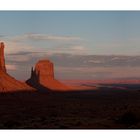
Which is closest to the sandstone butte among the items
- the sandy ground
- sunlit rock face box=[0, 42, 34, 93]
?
sunlit rock face box=[0, 42, 34, 93]

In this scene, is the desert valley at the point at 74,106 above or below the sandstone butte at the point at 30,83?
below

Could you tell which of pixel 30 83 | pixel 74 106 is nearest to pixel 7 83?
pixel 30 83

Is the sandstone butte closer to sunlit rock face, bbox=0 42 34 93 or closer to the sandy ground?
sunlit rock face, bbox=0 42 34 93

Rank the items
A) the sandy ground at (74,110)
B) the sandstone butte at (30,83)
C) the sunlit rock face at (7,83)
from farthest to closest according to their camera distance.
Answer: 1. the sunlit rock face at (7,83)
2. the sandstone butte at (30,83)
3. the sandy ground at (74,110)

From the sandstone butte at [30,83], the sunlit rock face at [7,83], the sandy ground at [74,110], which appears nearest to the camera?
the sandy ground at [74,110]

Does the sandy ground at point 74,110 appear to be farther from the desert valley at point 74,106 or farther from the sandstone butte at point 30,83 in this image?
the sandstone butte at point 30,83

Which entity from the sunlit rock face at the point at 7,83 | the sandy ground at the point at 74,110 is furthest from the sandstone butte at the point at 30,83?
the sandy ground at the point at 74,110

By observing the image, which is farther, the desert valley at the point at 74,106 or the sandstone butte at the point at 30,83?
the sandstone butte at the point at 30,83
